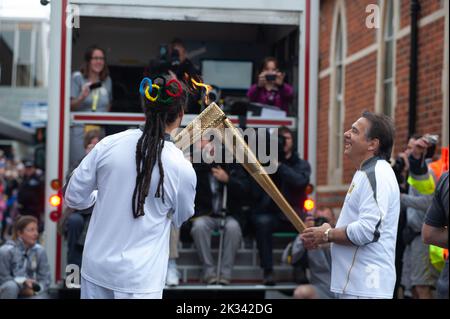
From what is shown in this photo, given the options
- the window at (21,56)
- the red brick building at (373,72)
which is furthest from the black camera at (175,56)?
the window at (21,56)

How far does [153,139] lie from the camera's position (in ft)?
15.8

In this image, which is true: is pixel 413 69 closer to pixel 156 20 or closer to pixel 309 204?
pixel 309 204

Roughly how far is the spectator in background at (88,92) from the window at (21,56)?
41.9m

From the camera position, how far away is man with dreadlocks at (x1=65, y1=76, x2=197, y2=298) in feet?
15.5

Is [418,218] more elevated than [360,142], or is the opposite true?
[360,142]

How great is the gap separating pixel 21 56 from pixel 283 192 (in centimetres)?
4625

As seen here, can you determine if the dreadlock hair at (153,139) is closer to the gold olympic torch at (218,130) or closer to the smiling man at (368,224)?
the gold olympic torch at (218,130)

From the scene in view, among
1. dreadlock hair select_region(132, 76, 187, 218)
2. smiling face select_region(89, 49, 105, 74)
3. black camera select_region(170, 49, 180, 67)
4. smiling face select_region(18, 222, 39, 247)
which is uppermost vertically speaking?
black camera select_region(170, 49, 180, 67)

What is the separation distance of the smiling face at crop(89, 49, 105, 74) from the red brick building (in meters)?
Answer: 2.67

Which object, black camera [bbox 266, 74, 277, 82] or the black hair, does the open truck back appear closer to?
black camera [bbox 266, 74, 277, 82]

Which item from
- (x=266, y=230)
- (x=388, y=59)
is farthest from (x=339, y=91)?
(x=266, y=230)

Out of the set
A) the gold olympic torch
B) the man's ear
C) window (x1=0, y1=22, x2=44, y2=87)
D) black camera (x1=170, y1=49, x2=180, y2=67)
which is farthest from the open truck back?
window (x1=0, y1=22, x2=44, y2=87)
